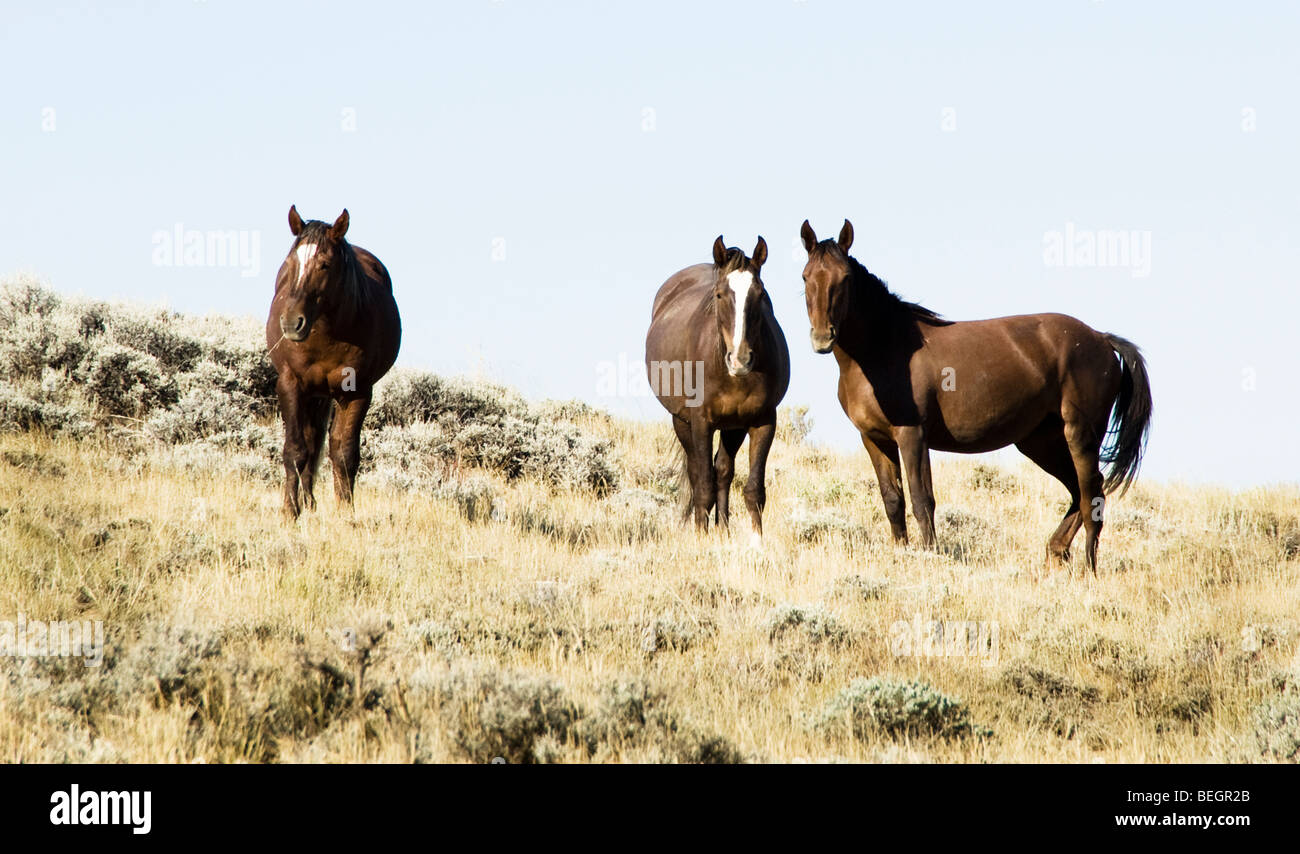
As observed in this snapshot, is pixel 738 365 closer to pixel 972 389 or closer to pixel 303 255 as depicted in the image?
pixel 972 389

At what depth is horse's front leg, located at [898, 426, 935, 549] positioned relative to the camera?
9945 millimetres

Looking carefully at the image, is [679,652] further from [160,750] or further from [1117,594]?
[1117,594]

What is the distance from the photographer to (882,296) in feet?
33.7

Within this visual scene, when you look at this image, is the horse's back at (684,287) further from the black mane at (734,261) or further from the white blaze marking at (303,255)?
the white blaze marking at (303,255)

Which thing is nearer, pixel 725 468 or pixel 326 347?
pixel 326 347

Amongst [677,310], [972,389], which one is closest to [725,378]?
[677,310]

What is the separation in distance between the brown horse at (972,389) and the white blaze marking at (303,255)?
12.9 feet

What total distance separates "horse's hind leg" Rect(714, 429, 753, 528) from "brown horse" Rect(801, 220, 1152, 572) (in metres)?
1.29

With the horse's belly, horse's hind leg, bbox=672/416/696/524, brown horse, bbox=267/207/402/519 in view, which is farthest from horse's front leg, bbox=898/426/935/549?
brown horse, bbox=267/207/402/519

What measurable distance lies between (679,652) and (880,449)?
401cm

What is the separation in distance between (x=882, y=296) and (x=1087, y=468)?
8.00 ft
